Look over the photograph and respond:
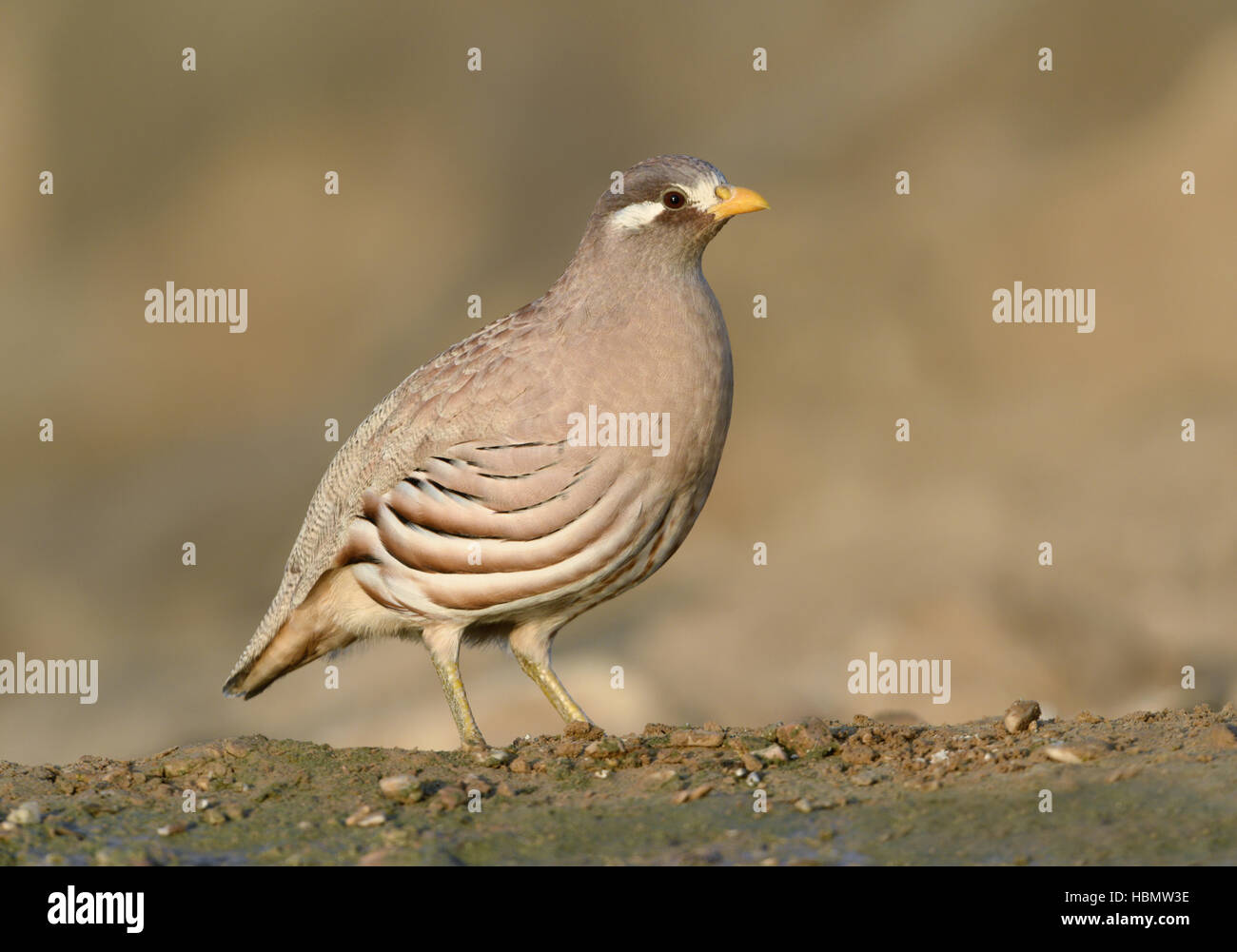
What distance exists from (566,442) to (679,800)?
2.63m

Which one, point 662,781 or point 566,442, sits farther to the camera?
point 566,442

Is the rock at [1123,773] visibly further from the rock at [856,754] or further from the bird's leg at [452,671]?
the bird's leg at [452,671]

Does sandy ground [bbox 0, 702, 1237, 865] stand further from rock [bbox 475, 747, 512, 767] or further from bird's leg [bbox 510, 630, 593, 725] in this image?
bird's leg [bbox 510, 630, 593, 725]

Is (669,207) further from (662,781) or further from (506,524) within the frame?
(662,781)

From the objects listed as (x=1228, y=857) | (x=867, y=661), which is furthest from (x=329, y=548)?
(x=867, y=661)

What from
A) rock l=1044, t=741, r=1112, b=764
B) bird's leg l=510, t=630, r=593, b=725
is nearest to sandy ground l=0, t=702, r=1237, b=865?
rock l=1044, t=741, r=1112, b=764

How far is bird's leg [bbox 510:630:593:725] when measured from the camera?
10.5 meters

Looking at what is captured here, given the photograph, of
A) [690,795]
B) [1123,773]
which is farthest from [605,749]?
[1123,773]

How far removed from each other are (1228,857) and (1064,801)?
38.9 inches

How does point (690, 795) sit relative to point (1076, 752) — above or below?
below

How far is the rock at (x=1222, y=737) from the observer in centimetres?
799

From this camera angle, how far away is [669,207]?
966 cm

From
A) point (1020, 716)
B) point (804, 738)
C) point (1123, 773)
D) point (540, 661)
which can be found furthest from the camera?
point (540, 661)

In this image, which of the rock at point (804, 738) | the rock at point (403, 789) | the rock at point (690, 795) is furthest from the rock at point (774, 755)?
the rock at point (403, 789)
